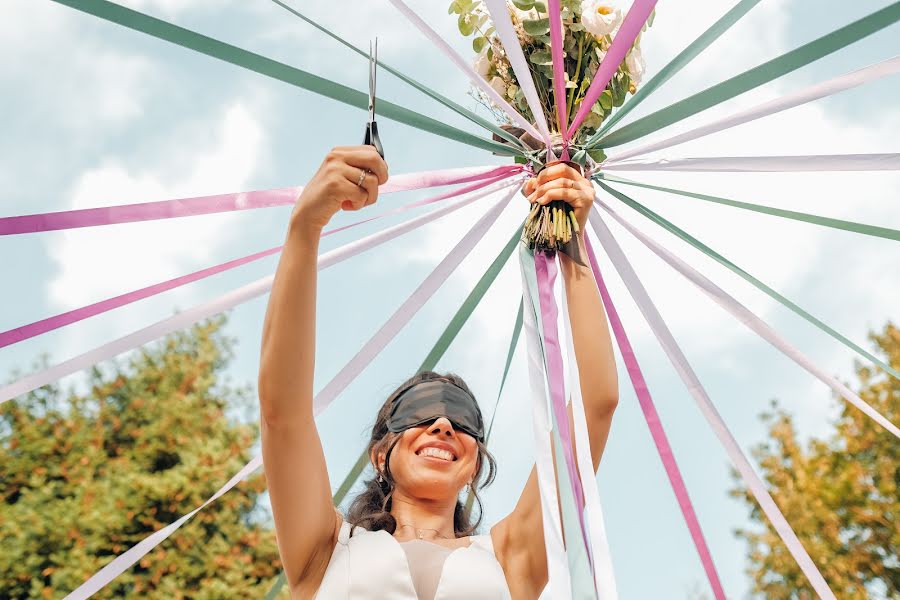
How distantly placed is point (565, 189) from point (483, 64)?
0.88 meters

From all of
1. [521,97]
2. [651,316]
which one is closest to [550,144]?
[521,97]

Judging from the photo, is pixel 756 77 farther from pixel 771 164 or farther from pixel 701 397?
pixel 701 397

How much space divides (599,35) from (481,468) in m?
1.37

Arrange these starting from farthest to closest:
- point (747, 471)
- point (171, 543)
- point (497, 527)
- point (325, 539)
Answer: point (171, 543) → point (747, 471) → point (497, 527) → point (325, 539)

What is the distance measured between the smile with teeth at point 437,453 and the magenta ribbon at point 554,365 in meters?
0.37

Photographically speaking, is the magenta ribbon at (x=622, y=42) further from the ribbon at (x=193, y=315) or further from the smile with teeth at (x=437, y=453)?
the smile with teeth at (x=437, y=453)

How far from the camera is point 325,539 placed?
2.07 metres

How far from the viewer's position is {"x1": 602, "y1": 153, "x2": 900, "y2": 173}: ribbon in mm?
2209

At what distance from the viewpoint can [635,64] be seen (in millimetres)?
2771

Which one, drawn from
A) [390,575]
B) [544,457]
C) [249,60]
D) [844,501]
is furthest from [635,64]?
[844,501]

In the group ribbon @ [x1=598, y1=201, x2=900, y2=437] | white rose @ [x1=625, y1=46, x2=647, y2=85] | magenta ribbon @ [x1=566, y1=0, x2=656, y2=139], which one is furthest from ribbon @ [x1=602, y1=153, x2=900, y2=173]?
white rose @ [x1=625, y1=46, x2=647, y2=85]

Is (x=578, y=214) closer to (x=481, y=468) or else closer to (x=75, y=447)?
(x=481, y=468)

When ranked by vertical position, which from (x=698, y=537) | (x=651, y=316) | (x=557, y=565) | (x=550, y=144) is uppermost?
(x=550, y=144)

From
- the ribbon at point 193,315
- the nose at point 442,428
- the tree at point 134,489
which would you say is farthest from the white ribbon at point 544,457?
the tree at point 134,489
